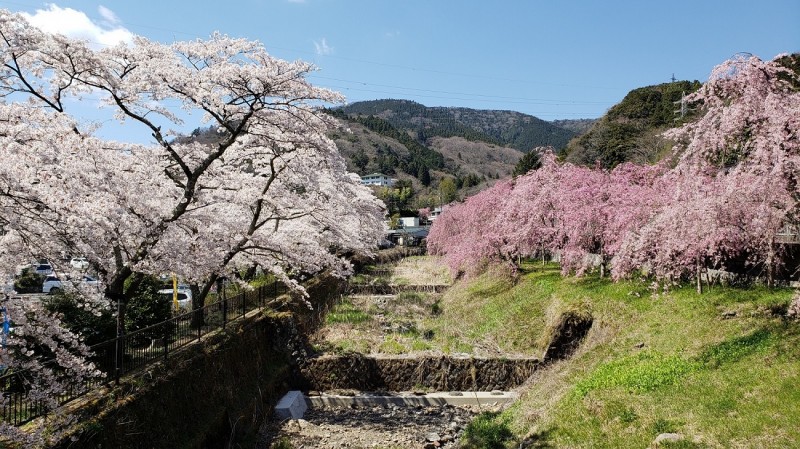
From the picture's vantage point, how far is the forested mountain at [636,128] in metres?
46.7

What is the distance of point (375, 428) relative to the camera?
12852mm

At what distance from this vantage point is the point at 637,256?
13570 millimetres

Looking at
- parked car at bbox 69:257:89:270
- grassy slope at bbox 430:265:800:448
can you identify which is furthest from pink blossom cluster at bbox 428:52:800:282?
parked car at bbox 69:257:89:270

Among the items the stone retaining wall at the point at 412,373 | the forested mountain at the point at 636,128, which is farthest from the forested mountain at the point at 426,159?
the stone retaining wall at the point at 412,373

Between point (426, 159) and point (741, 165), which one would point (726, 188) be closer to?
point (741, 165)

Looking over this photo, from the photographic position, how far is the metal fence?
23.3ft

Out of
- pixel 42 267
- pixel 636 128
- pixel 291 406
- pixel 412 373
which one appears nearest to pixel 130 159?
pixel 291 406

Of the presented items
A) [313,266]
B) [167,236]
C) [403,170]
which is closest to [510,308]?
[313,266]

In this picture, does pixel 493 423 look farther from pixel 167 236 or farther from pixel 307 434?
pixel 167 236

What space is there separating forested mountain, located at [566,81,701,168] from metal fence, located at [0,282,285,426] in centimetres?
4106

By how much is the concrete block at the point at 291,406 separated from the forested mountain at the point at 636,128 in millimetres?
39684

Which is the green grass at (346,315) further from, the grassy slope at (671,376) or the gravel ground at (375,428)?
the gravel ground at (375,428)

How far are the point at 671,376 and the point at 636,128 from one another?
4942 cm

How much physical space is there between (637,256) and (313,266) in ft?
32.5
